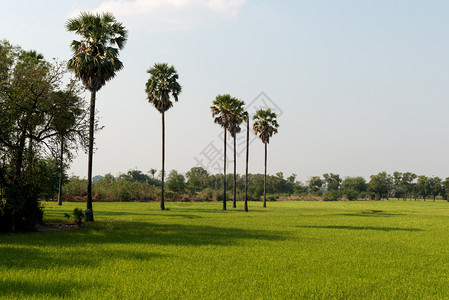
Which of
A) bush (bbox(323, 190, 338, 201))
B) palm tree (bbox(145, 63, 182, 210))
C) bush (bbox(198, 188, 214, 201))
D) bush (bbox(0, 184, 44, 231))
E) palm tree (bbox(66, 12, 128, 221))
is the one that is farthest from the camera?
bush (bbox(323, 190, 338, 201))

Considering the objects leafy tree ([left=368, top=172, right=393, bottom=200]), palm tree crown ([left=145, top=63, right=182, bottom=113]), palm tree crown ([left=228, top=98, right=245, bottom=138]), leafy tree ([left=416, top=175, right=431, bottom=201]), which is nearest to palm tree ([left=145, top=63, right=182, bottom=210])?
palm tree crown ([left=145, top=63, right=182, bottom=113])

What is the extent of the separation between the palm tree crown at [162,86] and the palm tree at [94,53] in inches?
817

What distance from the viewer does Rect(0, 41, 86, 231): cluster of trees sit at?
2316 centimetres

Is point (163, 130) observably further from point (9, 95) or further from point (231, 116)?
point (9, 95)

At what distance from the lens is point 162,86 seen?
56.2m

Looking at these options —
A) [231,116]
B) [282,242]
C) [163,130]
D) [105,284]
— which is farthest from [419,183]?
[105,284]

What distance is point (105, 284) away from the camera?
1155 cm

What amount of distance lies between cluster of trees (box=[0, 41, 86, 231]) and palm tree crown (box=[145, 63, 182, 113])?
97.4 feet

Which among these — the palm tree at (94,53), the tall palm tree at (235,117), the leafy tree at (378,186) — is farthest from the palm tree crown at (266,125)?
the leafy tree at (378,186)

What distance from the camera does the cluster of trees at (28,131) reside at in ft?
76.0

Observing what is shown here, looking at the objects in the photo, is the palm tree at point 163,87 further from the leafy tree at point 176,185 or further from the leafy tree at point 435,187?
the leafy tree at point 435,187

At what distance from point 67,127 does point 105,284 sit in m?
18.1

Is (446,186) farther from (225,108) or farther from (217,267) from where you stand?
(217,267)

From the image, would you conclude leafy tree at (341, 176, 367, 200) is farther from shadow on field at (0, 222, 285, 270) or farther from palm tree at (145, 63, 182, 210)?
shadow on field at (0, 222, 285, 270)
